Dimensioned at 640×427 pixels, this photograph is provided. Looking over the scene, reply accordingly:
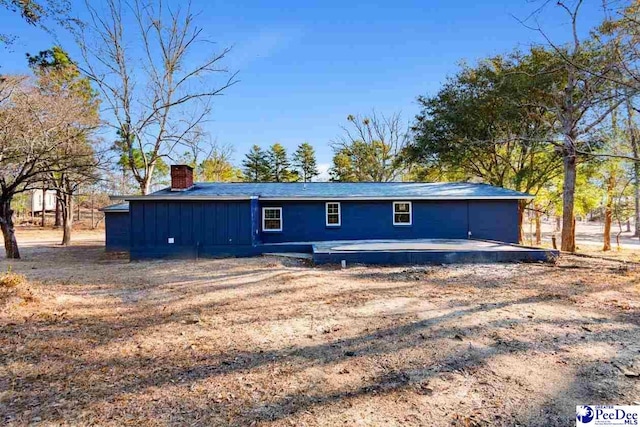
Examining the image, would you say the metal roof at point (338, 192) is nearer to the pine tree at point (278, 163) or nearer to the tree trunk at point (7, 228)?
the tree trunk at point (7, 228)

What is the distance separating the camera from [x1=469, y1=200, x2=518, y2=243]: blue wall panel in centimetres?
1376

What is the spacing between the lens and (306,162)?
39719mm

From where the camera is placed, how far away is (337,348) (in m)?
4.00

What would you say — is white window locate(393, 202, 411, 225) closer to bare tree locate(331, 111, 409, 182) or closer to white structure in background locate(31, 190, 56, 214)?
bare tree locate(331, 111, 409, 182)

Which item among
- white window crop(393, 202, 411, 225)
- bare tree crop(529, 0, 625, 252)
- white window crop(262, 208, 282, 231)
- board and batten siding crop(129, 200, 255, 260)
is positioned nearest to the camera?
board and batten siding crop(129, 200, 255, 260)

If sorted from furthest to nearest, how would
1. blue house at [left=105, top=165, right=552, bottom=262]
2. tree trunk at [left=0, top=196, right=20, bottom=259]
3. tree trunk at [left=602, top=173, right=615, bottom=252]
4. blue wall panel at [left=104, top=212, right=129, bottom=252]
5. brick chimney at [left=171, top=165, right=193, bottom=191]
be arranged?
tree trunk at [left=602, top=173, right=615, bottom=252] < blue wall panel at [left=104, top=212, right=129, bottom=252] < brick chimney at [left=171, top=165, right=193, bottom=191] < tree trunk at [left=0, top=196, right=20, bottom=259] < blue house at [left=105, top=165, right=552, bottom=262]

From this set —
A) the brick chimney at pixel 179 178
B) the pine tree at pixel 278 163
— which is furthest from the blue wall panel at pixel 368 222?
the pine tree at pixel 278 163

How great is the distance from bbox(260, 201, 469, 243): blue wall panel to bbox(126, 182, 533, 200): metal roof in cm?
41

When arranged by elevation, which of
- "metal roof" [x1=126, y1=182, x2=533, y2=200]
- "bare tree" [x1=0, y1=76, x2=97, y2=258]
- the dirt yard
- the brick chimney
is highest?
"bare tree" [x1=0, y1=76, x2=97, y2=258]

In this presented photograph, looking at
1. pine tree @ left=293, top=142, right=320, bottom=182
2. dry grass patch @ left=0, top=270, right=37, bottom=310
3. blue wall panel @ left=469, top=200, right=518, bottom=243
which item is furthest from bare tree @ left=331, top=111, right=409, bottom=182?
dry grass patch @ left=0, top=270, right=37, bottom=310

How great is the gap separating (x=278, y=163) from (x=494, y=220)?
2941 cm

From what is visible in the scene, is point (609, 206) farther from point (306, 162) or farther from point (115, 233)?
point (115, 233)

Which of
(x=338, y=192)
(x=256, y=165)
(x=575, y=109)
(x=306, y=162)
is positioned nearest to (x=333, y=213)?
(x=338, y=192)

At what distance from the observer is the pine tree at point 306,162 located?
39.8m
